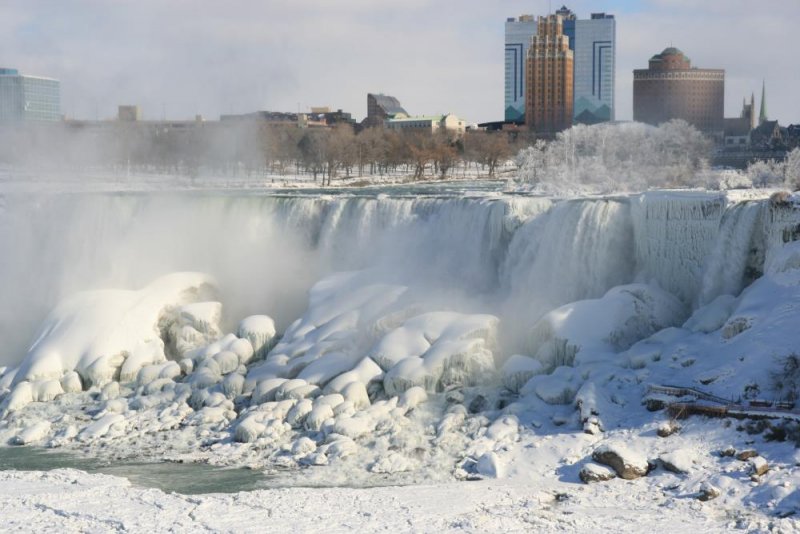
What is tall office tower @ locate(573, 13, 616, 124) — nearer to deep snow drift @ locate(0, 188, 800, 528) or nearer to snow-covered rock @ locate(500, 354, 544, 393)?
deep snow drift @ locate(0, 188, 800, 528)

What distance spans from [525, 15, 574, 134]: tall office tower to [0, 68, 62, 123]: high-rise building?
92109mm

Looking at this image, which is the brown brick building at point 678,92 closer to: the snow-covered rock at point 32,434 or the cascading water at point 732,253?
the cascading water at point 732,253

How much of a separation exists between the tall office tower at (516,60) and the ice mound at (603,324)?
136 meters

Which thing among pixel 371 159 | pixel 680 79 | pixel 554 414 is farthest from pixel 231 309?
pixel 680 79

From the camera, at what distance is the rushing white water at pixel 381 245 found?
21781 mm

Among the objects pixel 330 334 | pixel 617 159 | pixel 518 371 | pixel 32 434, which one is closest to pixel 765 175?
pixel 330 334

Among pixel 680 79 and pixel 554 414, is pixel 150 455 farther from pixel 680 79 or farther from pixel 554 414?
pixel 680 79

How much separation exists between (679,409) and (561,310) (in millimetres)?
4404

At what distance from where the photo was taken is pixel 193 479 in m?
17.0

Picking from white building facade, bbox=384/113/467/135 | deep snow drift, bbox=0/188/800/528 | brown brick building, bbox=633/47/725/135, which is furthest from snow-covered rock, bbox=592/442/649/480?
white building facade, bbox=384/113/467/135

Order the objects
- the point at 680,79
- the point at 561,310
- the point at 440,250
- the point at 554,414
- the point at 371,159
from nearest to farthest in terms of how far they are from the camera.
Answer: the point at 554,414 → the point at 561,310 → the point at 440,250 → the point at 371,159 → the point at 680,79

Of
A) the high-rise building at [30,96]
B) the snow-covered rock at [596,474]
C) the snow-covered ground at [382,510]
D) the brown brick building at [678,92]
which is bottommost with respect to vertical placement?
the snow-covered ground at [382,510]

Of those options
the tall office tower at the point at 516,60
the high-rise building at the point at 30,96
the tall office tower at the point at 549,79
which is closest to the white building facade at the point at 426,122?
the tall office tower at the point at 549,79

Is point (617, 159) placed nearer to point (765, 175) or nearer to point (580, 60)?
point (765, 175)
